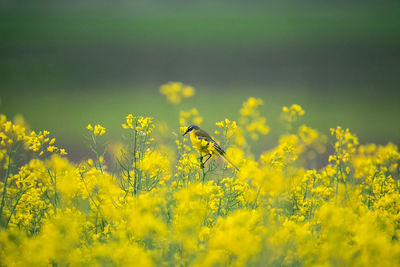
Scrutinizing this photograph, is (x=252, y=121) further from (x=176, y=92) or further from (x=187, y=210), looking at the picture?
(x=187, y=210)

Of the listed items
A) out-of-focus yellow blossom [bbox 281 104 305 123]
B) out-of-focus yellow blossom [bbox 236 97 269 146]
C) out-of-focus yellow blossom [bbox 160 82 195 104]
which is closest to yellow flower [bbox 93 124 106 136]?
out-of-focus yellow blossom [bbox 281 104 305 123]

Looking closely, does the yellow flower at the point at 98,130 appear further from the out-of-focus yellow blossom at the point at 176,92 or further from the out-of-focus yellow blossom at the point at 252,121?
the out-of-focus yellow blossom at the point at 176,92

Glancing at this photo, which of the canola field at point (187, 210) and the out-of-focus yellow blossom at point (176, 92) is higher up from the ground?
the out-of-focus yellow blossom at point (176, 92)

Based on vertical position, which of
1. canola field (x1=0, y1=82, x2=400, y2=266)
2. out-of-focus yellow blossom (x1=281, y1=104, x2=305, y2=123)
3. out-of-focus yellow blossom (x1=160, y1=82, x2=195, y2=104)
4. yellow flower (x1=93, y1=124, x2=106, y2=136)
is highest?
out-of-focus yellow blossom (x1=160, y1=82, x2=195, y2=104)

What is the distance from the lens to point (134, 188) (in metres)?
4.32

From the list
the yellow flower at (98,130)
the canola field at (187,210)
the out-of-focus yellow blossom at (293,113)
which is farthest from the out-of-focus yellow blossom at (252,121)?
the yellow flower at (98,130)

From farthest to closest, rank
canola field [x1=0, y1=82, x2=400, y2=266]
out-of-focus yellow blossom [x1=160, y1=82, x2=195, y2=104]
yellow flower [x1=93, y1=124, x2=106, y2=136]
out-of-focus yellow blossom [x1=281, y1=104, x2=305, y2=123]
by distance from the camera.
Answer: out-of-focus yellow blossom [x1=160, y1=82, x2=195, y2=104]
out-of-focus yellow blossom [x1=281, y1=104, x2=305, y2=123]
yellow flower [x1=93, y1=124, x2=106, y2=136]
canola field [x1=0, y1=82, x2=400, y2=266]

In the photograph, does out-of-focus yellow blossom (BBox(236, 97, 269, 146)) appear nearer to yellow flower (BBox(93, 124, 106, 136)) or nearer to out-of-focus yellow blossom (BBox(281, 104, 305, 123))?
out-of-focus yellow blossom (BBox(281, 104, 305, 123))

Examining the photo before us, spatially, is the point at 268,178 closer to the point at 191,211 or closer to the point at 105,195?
the point at 191,211

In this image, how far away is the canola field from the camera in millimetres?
3285

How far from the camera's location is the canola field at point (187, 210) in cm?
329

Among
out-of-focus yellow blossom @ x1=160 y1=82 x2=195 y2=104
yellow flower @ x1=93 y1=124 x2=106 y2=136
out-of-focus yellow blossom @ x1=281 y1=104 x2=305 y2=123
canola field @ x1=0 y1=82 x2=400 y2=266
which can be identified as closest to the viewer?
canola field @ x1=0 y1=82 x2=400 y2=266

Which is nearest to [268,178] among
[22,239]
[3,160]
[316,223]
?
[316,223]

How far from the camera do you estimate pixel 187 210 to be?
3.53 metres
